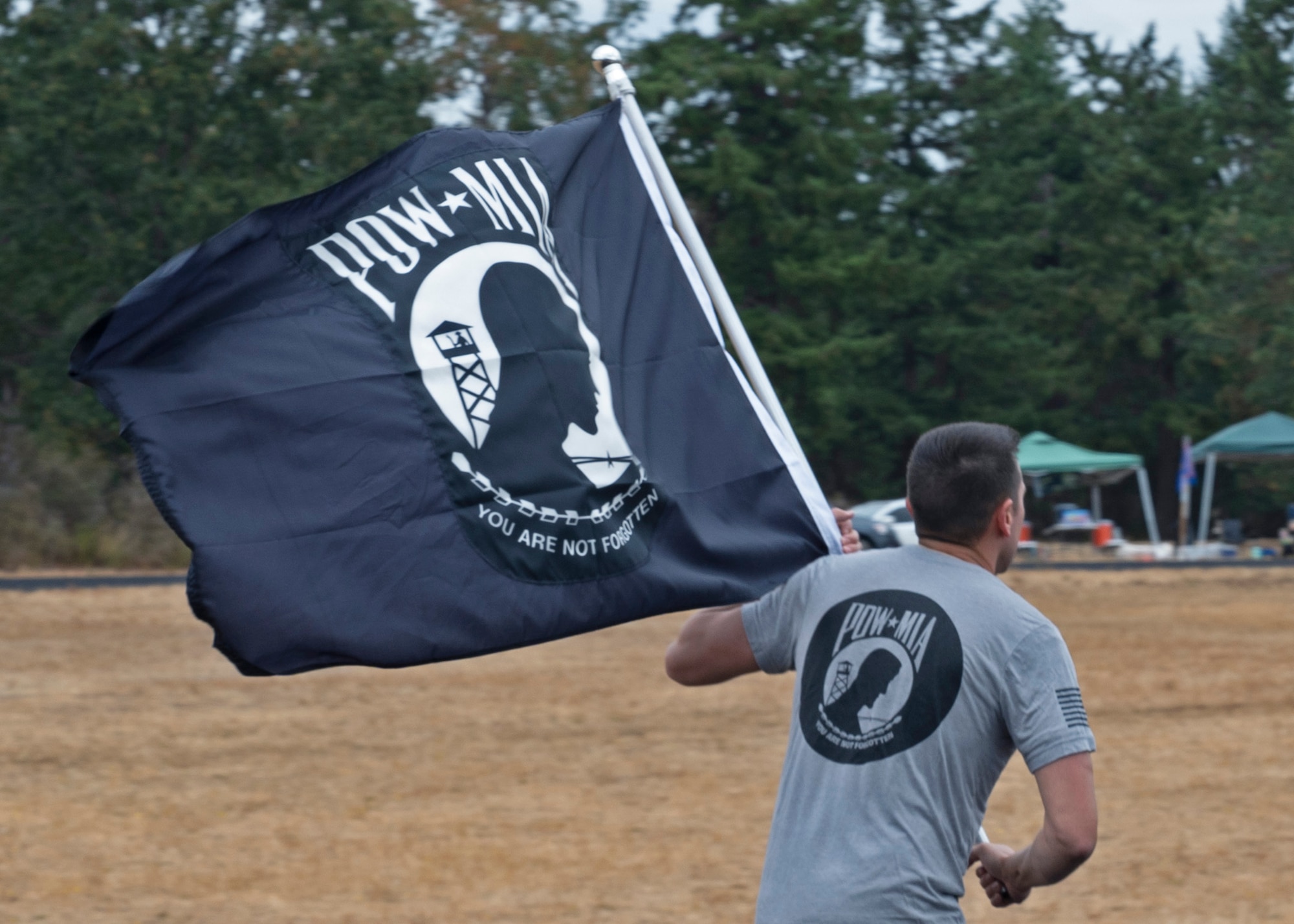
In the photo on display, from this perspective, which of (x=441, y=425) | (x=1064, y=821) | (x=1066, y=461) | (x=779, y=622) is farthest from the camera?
(x=1066, y=461)

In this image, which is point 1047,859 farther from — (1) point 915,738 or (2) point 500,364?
(2) point 500,364

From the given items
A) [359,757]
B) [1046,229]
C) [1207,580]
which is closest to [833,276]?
[1046,229]

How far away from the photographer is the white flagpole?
14.2ft

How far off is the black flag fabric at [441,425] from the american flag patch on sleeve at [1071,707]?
3.81 feet

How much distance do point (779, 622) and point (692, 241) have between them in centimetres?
137

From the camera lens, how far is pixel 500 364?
4301mm

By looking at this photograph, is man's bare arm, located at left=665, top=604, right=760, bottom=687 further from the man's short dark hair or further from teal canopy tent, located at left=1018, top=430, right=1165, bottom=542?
teal canopy tent, located at left=1018, top=430, right=1165, bottom=542

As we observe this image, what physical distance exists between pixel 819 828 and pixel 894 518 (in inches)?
1203

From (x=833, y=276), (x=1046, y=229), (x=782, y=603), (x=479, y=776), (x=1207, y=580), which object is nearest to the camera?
(x=782, y=603)

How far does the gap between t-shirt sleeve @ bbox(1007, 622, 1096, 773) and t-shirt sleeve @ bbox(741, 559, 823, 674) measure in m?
0.46

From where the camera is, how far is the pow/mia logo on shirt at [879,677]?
312 cm

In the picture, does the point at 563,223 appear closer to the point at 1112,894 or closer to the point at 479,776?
the point at 1112,894

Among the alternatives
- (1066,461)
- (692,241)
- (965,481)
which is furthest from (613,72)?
(1066,461)

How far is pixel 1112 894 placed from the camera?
301 inches
